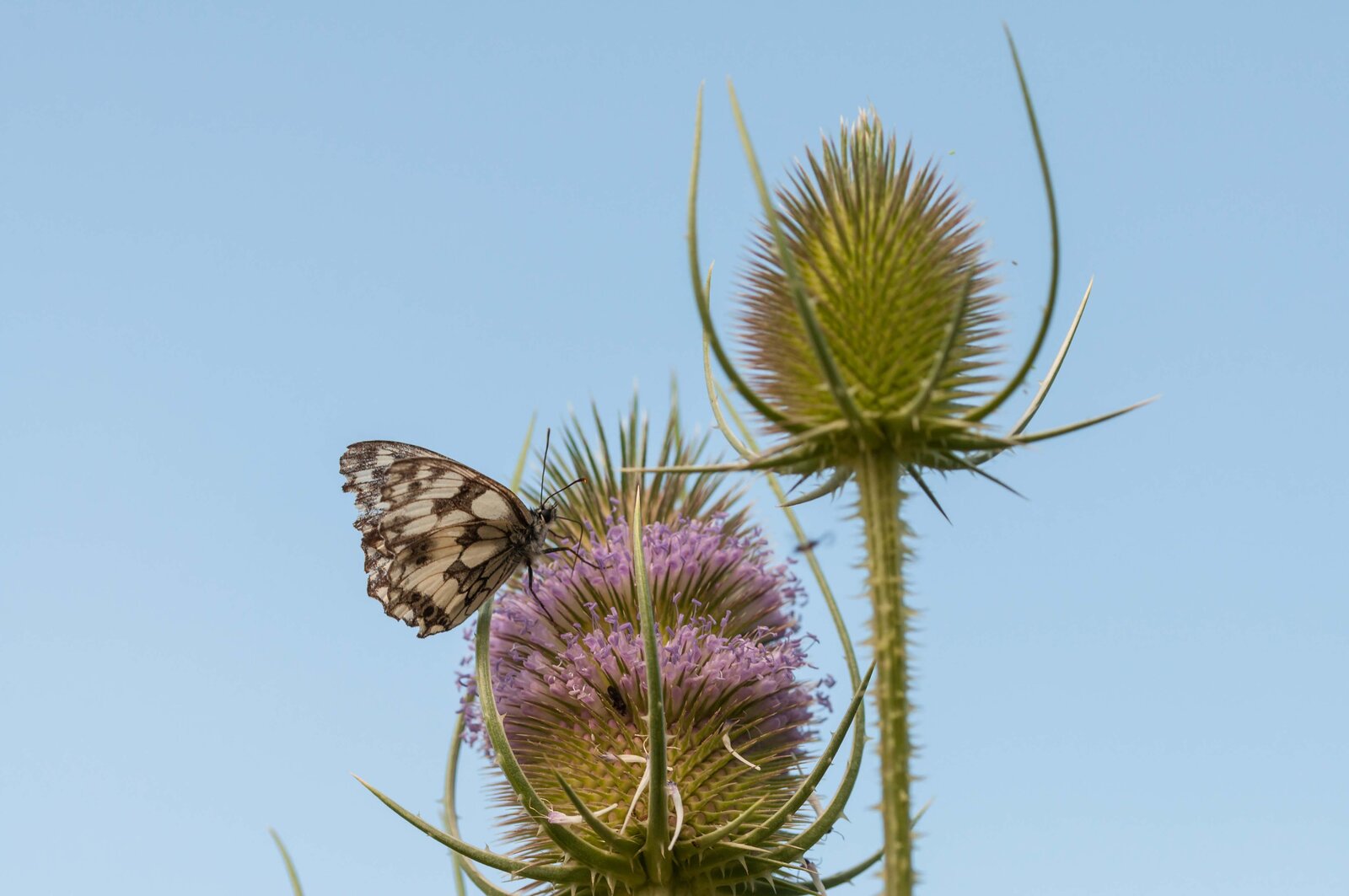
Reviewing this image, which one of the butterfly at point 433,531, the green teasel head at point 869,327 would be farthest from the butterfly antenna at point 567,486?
the green teasel head at point 869,327

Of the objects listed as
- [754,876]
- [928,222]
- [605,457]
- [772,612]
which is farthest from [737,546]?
[928,222]

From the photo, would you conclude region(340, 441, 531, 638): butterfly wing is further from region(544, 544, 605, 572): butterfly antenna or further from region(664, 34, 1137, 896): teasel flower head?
region(664, 34, 1137, 896): teasel flower head

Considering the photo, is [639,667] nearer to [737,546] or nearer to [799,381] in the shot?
[737,546]

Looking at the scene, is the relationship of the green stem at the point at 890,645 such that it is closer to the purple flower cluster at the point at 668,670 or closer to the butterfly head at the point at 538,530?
the purple flower cluster at the point at 668,670

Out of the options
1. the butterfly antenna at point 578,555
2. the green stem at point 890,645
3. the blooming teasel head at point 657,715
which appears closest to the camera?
the green stem at point 890,645

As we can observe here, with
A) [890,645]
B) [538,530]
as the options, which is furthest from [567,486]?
[890,645]

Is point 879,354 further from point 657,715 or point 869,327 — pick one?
point 657,715

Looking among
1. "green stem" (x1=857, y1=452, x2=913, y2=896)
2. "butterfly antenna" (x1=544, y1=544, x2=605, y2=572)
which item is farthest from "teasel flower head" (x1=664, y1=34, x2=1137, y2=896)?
"butterfly antenna" (x1=544, y1=544, x2=605, y2=572)
